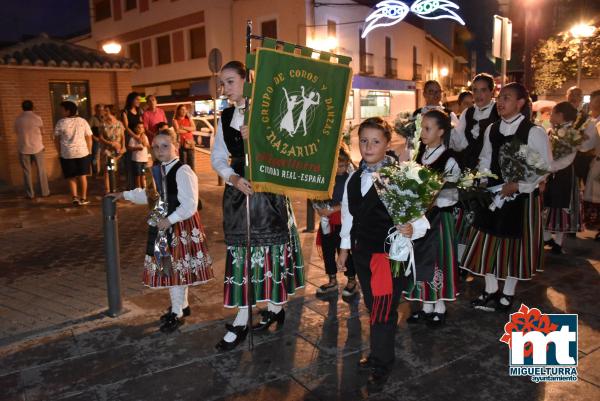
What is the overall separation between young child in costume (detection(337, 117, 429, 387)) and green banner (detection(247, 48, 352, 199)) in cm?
31

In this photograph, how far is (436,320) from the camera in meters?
4.19

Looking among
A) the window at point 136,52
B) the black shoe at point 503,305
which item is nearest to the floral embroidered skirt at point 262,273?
the black shoe at point 503,305

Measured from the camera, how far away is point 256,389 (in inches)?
130

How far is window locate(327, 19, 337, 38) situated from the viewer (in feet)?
80.2

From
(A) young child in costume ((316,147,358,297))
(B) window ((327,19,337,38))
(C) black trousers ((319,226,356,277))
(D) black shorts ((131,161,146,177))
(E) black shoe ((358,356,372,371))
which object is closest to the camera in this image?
(E) black shoe ((358,356,372,371))

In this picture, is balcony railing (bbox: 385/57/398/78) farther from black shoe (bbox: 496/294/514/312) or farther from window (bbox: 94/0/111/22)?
black shoe (bbox: 496/294/514/312)

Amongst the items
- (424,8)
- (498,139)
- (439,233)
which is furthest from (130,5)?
(439,233)

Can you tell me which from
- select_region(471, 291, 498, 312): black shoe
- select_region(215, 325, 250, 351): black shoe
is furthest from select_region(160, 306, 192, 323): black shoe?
select_region(471, 291, 498, 312): black shoe

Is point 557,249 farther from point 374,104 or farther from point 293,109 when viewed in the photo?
point 374,104

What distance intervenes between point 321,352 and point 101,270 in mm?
3399

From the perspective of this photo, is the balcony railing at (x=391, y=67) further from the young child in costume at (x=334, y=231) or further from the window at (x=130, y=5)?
the young child in costume at (x=334, y=231)

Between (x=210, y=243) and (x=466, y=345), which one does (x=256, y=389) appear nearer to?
(x=466, y=345)

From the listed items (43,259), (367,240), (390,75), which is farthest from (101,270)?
(390,75)

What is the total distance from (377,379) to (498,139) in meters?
2.42
